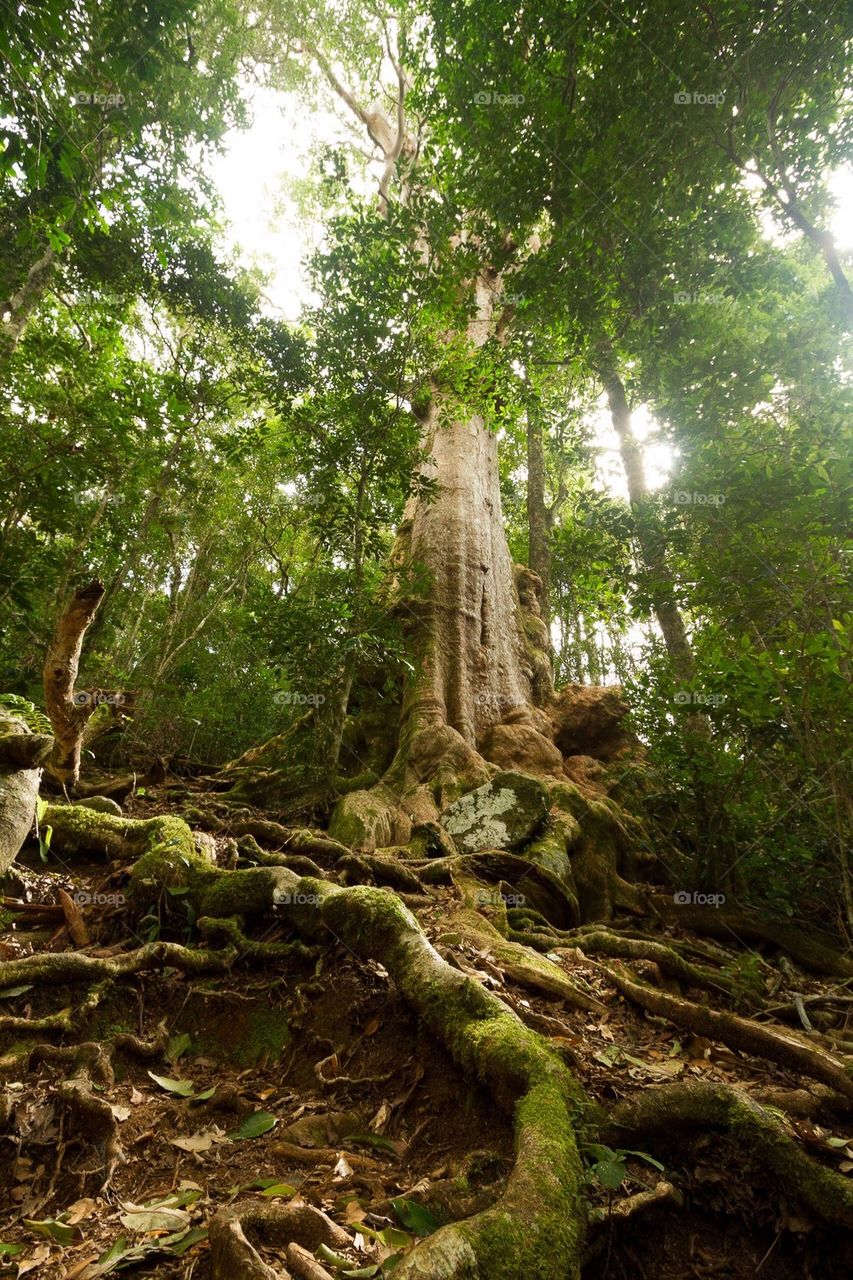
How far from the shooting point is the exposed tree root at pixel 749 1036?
246 cm

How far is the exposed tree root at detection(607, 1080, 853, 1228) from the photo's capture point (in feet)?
5.61

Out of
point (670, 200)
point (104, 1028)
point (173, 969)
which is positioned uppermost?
point (670, 200)

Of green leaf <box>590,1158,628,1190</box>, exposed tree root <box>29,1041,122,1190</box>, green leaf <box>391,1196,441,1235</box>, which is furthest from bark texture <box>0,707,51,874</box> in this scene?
green leaf <box>590,1158,628,1190</box>

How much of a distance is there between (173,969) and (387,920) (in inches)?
43.6

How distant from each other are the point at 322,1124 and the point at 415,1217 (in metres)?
0.67

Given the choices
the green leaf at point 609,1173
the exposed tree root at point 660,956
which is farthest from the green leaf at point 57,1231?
the exposed tree root at point 660,956

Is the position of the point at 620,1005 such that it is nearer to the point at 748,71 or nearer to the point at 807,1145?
the point at 807,1145

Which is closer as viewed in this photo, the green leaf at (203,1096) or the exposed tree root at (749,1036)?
the green leaf at (203,1096)

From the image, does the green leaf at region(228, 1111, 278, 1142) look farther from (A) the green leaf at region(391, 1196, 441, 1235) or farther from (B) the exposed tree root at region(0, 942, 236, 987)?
(B) the exposed tree root at region(0, 942, 236, 987)

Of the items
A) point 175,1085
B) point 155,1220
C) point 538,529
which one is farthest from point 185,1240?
point 538,529

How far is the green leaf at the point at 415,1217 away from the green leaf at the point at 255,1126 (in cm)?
69

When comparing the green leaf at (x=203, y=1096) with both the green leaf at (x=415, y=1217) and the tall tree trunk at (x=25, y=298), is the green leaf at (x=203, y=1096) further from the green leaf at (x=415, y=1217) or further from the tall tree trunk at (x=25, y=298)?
the tall tree trunk at (x=25, y=298)

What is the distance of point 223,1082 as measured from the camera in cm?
238

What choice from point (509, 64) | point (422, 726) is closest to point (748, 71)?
point (509, 64)
